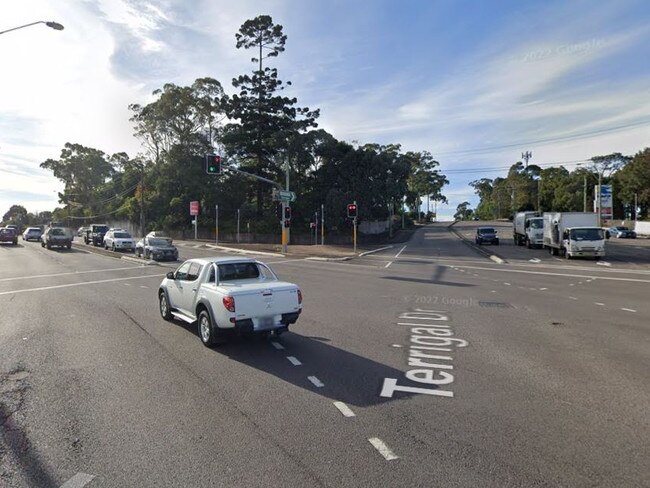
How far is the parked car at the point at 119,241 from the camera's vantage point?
38.6 m

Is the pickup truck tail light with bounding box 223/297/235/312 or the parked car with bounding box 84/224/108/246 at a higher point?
the parked car with bounding box 84/224/108/246

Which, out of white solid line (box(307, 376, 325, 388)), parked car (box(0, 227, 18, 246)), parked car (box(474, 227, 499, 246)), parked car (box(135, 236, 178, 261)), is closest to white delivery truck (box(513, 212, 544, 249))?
parked car (box(474, 227, 499, 246))

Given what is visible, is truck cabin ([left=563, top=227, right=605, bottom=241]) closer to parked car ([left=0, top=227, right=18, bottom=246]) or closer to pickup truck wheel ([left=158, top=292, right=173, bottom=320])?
pickup truck wheel ([left=158, top=292, right=173, bottom=320])

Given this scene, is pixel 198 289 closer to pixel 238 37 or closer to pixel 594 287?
pixel 594 287

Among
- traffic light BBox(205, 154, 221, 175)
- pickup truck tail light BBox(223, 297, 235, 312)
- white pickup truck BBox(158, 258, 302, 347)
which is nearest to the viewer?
pickup truck tail light BBox(223, 297, 235, 312)

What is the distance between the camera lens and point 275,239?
201 ft

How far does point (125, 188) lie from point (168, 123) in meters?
22.9

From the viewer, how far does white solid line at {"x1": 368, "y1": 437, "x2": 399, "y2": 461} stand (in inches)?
176

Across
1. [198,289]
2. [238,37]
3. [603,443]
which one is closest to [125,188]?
[238,37]

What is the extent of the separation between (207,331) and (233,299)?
990 mm

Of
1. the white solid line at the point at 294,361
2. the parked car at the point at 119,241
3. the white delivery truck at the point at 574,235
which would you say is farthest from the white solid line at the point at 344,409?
the parked car at the point at 119,241

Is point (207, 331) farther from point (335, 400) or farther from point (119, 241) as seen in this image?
point (119, 241)

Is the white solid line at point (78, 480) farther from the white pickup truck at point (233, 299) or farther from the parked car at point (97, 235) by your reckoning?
the parked car at point (97, 235)

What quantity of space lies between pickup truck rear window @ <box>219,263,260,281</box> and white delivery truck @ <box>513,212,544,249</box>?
37188 mm
